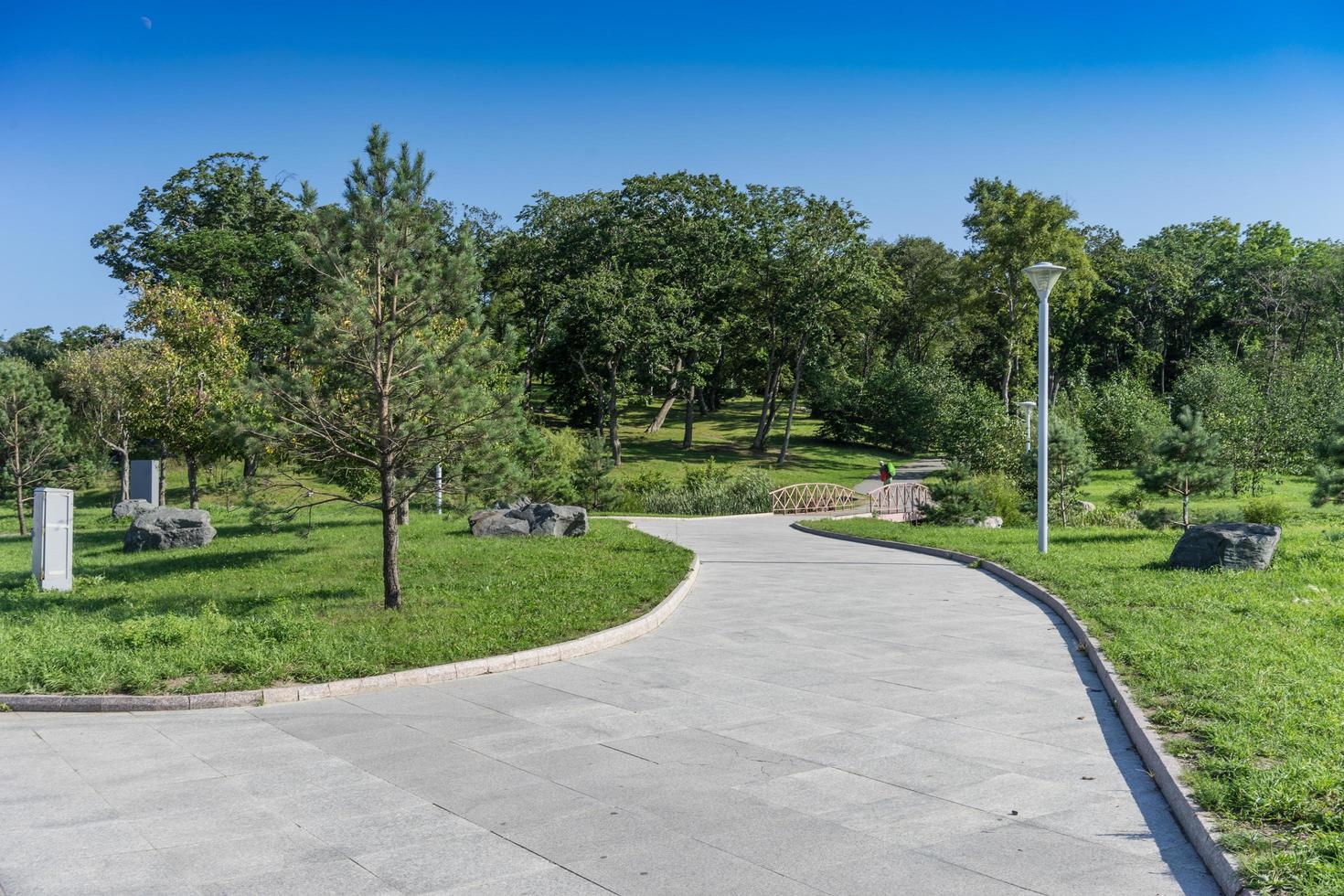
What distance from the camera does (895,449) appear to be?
5625cm

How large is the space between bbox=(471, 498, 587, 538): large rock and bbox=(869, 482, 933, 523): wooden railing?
10936mm

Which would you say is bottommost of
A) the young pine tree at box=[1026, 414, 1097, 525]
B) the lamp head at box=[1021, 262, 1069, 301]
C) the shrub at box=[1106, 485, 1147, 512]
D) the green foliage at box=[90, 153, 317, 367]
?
the shrub at box=[1106, 485, 1147, 512]

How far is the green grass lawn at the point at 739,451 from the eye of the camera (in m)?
46.8

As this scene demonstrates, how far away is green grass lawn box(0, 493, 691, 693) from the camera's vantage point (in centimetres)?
873

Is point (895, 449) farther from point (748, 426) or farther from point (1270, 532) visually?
point (1270, 532)

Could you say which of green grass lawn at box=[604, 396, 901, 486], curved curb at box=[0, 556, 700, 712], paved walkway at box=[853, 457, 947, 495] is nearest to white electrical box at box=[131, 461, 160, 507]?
green grass lawn at box=[604, 396, 901, 486]

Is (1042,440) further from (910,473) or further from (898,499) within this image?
(910,473)

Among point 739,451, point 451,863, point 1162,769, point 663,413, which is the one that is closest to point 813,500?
point 739,451

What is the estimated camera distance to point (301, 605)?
12117mm

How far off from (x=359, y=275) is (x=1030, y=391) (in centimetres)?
4908

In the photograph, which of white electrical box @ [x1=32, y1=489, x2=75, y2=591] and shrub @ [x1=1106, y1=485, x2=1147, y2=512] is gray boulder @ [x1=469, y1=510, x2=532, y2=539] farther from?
shrub @ [x1=1106, y1=485, x2=1147, y2=512]

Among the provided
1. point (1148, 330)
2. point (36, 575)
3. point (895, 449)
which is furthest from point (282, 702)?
point (1148, 330)

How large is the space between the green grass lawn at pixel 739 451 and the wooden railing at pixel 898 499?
11.5 m

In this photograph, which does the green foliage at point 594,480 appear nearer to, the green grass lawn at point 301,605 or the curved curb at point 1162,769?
the green grass lawn at point 301,605
